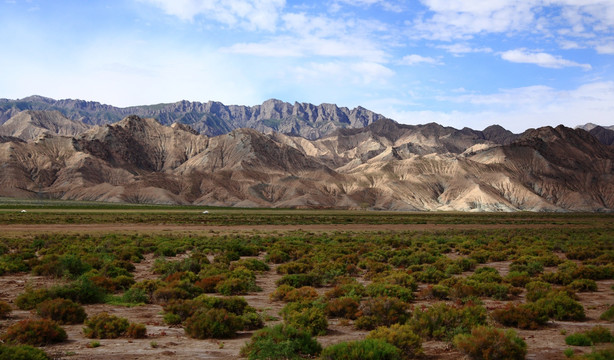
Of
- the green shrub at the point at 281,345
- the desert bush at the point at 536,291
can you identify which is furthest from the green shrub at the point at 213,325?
the desert bush at the point at 536,291

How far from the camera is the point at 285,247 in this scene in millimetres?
36906

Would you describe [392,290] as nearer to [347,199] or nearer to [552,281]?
[552,281]

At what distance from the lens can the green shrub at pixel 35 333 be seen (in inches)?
466

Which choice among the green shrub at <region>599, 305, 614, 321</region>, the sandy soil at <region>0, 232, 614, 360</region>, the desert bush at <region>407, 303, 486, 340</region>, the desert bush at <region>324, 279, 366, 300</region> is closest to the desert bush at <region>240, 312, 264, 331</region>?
the sandy soil at <region>0, 232, 614, 360</region>

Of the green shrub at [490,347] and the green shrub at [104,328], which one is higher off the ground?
the green shrub at [490,347]

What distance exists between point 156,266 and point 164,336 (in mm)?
13000

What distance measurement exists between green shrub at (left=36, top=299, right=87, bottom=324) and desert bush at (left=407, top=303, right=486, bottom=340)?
32.3 feet

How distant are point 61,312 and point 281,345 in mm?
7985

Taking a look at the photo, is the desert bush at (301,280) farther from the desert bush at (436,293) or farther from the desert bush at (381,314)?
the desert bush at (381,314)

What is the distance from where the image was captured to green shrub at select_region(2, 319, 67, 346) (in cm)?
1184

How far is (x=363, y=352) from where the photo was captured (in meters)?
10.0

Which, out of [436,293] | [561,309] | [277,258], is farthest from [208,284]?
[561,309]

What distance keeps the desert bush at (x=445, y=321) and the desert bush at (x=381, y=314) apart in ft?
2.63

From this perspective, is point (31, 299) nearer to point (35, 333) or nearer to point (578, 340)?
point (35, 333)
